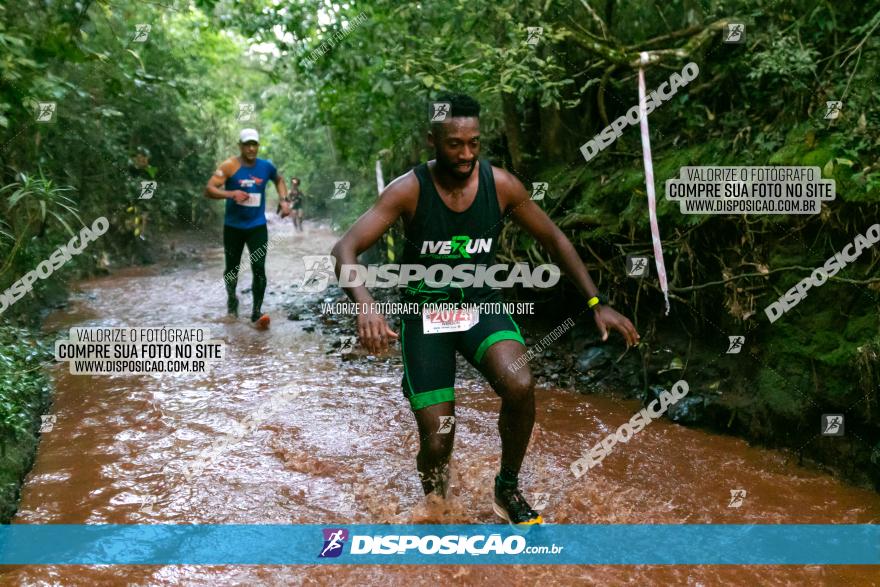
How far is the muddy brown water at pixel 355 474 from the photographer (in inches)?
121

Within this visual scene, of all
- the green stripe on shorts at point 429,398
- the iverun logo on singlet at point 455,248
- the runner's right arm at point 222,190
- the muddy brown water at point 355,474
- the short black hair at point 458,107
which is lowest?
the muddy brown water at point 355,474

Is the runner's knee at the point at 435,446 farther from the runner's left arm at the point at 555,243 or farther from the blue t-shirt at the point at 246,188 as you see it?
the blue t-shirt at the point at 246,188

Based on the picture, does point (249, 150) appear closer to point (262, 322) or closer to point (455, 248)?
point (262, 322)

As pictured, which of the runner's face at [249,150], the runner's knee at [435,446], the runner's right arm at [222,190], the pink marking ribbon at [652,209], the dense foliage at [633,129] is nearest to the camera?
the runner's knee at [435,446]

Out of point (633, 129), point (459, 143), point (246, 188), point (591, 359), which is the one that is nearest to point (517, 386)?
point (459, 143)

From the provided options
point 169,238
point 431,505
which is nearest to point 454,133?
point 431,505

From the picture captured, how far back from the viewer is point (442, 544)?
3281mm

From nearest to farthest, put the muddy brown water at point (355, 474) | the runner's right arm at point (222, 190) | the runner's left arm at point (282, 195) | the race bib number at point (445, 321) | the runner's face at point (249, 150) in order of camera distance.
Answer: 1. the muddy brown water at point (355, 474)
2. the race bib number at point (445, 321)
3. the runner's right arm at point (222, 190)
4. the runner's face at point (249, 150)
5. the runner's left arm at point (282, 195)

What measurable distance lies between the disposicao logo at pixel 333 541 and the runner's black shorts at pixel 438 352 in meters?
0.75

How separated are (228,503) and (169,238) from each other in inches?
549

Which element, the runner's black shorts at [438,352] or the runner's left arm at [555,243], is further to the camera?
the runner's left arm at [555,243]

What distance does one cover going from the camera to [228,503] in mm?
3705

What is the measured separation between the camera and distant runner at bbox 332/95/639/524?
3.15m

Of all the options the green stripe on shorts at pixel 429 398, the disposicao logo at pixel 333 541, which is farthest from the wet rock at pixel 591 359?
the disposicao logo at pixel 333 541
